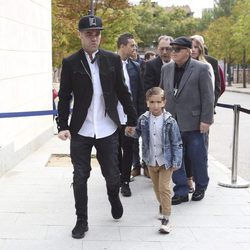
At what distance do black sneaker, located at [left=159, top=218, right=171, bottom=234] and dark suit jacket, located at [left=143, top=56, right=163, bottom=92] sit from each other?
7.76 ft

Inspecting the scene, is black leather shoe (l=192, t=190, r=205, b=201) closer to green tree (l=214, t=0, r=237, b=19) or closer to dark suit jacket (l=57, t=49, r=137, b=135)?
dark suit jacket (l=57, t=49, r=137, b=135)

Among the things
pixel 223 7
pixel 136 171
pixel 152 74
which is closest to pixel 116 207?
pixel 152 74

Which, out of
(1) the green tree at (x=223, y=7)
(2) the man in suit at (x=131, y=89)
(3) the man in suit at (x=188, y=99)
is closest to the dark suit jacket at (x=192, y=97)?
(3) the man in suit at (x=188, y=99)

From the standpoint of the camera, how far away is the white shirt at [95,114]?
4.80 metres

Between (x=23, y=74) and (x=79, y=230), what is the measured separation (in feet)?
16.0

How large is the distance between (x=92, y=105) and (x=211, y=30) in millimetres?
47945

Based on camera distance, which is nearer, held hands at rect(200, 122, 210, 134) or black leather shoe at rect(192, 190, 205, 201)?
held hands at rect(200, 122, 210, 134)

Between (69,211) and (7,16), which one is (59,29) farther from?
(69,211)

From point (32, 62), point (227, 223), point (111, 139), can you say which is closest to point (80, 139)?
point (111, 139)

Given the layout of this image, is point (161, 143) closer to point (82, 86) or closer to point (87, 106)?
point (87, 106)

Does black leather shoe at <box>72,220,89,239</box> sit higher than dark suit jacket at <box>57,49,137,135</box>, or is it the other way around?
dark suit jacket at <box>57,49,137,135</box>

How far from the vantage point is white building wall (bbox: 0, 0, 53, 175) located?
25.6ft

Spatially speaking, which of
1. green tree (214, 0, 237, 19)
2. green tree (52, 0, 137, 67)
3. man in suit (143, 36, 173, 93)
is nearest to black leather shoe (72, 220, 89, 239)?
man in suit (143, 36, 173, 93)

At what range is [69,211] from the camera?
223 inches
